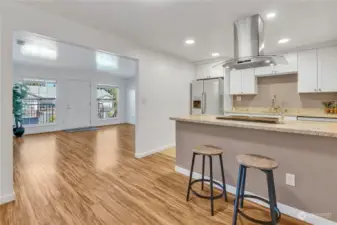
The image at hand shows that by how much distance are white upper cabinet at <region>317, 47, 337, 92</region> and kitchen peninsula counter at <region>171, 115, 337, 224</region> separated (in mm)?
2076

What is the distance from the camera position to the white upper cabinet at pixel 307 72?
369 cm

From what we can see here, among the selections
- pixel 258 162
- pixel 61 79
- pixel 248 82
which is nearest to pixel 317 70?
pixel 248 82

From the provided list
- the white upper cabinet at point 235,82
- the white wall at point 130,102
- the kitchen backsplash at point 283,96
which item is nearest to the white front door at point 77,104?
the white wall at point 130,102

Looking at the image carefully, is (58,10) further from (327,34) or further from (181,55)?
(327,34)

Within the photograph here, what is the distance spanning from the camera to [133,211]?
6.46 ft

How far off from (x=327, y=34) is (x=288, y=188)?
294 centimetres

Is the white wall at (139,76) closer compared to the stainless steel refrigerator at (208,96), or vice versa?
→ the white wall at (139,76)

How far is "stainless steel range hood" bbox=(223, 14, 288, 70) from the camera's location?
241 centimetres

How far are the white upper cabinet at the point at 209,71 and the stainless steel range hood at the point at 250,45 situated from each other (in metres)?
2.28

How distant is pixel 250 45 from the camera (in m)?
2.47

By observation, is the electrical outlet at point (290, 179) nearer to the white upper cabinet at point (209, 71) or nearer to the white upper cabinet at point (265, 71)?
the white upper cabinet at point (265, 71)

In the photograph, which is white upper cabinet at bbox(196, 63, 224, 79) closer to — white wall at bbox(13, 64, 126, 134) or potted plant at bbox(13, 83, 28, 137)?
white wall at bbox(13, 64, 126, 134)

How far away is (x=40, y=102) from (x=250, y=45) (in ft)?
24.3

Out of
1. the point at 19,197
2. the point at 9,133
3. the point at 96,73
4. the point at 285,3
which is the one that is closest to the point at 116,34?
the point at 9,133
